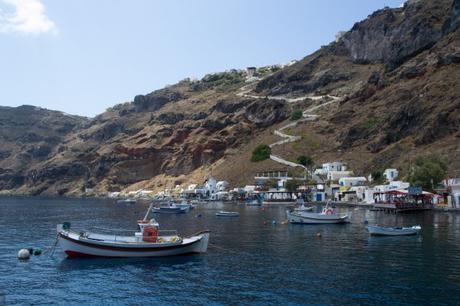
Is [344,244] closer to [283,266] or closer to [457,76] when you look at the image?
[283,266]

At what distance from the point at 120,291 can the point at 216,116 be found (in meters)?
167

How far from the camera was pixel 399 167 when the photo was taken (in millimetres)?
109125

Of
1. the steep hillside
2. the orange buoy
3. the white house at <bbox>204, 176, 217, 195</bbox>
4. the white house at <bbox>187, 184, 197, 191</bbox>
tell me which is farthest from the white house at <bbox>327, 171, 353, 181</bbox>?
the orange buoy

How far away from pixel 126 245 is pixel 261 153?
4525 inches

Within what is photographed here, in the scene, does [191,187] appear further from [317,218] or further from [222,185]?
[317,218]

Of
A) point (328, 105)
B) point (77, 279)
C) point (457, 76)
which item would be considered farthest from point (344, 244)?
point (328, 105)

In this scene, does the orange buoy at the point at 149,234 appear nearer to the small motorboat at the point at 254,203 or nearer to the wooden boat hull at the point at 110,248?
the wooden boat hull at the point at 110,248

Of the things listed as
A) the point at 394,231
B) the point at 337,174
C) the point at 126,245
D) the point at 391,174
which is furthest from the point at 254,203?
the point at 126,245

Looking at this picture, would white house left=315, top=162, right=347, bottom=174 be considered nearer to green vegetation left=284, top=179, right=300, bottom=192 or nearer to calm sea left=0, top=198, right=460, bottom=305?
green vegetation left=284, top=179, right=300, bottom=192

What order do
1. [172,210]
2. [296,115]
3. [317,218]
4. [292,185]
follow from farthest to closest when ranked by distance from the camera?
[296,115]
[292,185]
[172,210]
[317,218]

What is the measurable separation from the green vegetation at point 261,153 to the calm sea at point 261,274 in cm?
10023

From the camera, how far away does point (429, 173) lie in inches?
3578

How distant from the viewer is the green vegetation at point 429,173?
9094cm

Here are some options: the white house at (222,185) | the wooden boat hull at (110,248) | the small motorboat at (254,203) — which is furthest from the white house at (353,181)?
the wooden boat hull at (110,248)
